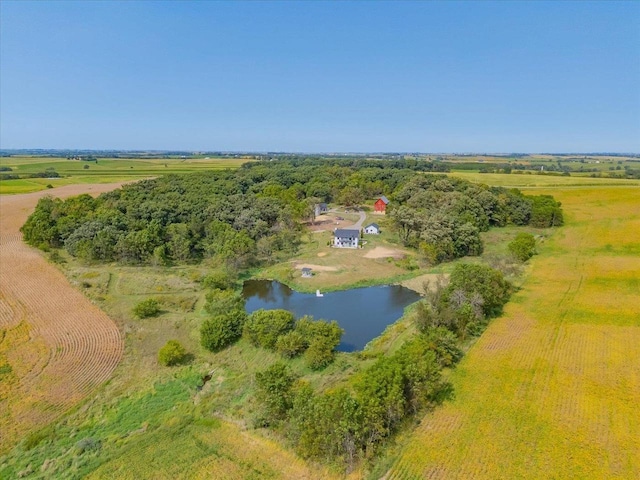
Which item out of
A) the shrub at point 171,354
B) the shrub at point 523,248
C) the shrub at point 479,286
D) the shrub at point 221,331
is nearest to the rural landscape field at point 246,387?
the shrub at point 171,354

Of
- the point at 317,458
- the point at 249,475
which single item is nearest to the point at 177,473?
the point at 249,475

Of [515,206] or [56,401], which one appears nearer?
[56,401]

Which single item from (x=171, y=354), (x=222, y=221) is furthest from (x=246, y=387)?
(x=222, y=221)

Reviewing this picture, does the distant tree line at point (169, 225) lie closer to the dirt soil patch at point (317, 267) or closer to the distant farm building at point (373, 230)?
the dirt soil patch at point (317, 267)

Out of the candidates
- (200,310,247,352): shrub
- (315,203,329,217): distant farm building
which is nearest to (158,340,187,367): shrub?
(200,310,247,352): shrub

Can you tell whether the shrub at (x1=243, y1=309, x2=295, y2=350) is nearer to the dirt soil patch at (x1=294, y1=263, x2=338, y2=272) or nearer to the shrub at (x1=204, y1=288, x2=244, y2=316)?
the shrub at (x1=204, y1=288, x2=244, y2=316)

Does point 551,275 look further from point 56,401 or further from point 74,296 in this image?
point 74,296
